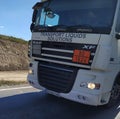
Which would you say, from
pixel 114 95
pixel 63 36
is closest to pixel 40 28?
pixel 63 36

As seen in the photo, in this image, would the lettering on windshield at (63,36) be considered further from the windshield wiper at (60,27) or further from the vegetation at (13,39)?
the vegetation at (13,39)

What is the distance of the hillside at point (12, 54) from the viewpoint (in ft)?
72.8

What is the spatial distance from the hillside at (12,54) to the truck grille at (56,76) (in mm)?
12294

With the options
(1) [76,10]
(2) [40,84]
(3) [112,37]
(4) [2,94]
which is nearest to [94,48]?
(3) [112,37]

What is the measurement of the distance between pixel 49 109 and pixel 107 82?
5.89 ft

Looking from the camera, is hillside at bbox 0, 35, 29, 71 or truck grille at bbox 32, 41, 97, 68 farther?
hillside at bbox 0, 35, 29, 71

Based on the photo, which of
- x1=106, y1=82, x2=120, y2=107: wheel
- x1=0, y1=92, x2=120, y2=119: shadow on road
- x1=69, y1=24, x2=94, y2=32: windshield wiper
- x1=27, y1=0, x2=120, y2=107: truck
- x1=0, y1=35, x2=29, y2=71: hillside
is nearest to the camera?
x1=27, y1=0, x2=120, y2=107: truck

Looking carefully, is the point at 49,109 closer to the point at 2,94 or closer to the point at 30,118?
the point at 30,118

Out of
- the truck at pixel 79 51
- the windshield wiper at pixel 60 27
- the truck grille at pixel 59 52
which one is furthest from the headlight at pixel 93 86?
the windshield wiper at pixel 60 27

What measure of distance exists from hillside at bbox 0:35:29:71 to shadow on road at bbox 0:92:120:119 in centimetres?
1135

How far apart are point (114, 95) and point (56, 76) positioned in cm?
164

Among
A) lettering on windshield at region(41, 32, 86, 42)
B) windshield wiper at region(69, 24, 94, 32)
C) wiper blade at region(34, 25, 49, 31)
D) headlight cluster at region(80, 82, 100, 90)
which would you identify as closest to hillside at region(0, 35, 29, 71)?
wiper blade at region(34, 25, 49, 31)

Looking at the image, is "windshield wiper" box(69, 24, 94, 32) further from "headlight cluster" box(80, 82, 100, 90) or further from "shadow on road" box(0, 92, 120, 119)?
"shadow on road" box(0, 92, 120, 119)

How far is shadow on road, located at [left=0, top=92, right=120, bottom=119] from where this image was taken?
837 cm
